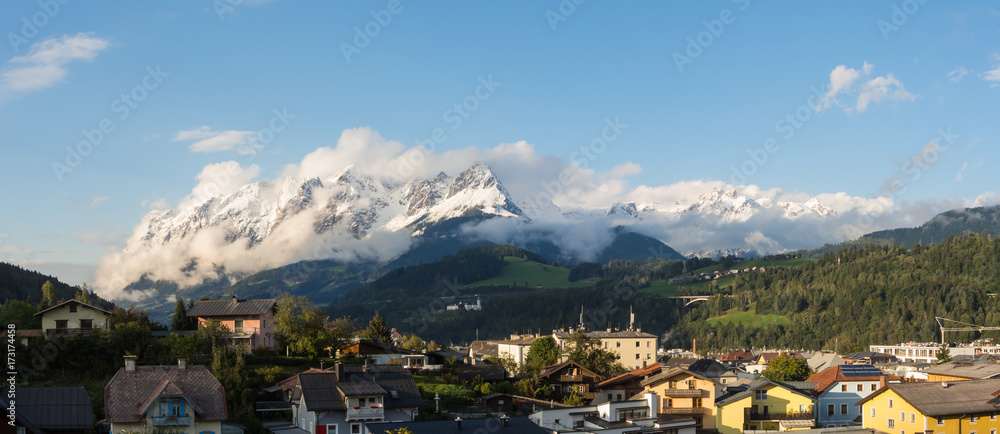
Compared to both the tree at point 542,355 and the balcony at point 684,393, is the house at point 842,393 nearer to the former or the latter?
the balcony at point 684,393

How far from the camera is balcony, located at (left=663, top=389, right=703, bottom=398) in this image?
71125 millimetres

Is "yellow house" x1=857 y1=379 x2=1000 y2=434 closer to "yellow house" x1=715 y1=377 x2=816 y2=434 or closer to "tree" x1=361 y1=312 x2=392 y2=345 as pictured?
"yellow house" x1=715 y1=377 x2=816 y2=434

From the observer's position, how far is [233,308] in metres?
79.1

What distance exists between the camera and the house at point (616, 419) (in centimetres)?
6009

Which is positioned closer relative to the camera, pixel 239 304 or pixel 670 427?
pixel 670 427

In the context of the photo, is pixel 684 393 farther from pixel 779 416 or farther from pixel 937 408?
pixel 937 408

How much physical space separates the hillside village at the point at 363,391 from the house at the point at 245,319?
0.42 feet

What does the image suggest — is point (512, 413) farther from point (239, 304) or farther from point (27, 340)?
point (27, 340)

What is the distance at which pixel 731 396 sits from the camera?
72.4 metres

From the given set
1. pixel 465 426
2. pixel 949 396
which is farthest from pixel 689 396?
pixel 465 426

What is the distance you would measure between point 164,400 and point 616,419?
3203cm

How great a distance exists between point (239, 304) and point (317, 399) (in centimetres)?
2758

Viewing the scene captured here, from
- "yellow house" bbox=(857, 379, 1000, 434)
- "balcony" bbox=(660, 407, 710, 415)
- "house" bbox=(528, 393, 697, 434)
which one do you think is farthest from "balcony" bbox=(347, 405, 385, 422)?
"yellow house" bbox=(857, 379, 1000, 434)

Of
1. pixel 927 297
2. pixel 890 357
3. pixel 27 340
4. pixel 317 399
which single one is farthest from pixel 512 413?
pixel 927 297
